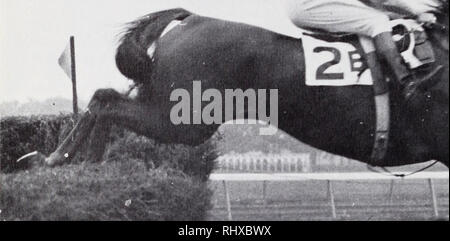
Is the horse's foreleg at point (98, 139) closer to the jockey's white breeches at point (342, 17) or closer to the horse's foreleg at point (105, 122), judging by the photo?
the horse's foreleg at point (105, 122)

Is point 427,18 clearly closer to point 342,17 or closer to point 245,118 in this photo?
point 342,17

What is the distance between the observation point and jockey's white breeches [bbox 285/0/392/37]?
13.1 ft

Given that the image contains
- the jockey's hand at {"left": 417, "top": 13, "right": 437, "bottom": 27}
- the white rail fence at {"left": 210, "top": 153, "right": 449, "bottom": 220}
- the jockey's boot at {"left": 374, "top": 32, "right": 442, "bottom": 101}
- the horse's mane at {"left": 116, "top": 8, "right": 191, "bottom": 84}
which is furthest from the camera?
the horse's mane at {"left": 116, "top": 8, "right": 191, "bottom": 84}

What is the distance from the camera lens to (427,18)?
4055mm

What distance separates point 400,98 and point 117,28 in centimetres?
Result: 201

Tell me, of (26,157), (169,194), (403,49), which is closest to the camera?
(403,49)

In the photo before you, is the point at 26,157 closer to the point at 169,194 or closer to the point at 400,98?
the point at 169,194

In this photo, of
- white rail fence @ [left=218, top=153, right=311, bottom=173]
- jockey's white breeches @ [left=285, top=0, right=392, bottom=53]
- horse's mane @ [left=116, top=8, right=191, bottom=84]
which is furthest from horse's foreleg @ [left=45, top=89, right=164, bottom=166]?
jockey's white breeches @ [left=285, top=0, right=392, bottom=53]

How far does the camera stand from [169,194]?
426 cm

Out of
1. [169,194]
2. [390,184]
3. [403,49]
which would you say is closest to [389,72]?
[403,49]

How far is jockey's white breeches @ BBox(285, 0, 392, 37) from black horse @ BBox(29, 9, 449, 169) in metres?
0.18

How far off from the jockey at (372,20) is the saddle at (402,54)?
0.15 ft

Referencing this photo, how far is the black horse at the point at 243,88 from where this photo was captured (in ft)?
13.1

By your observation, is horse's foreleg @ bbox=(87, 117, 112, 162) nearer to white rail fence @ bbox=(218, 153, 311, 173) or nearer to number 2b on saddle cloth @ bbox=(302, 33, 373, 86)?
white rail fence @ bbox=(218, 153, 311, 173)
